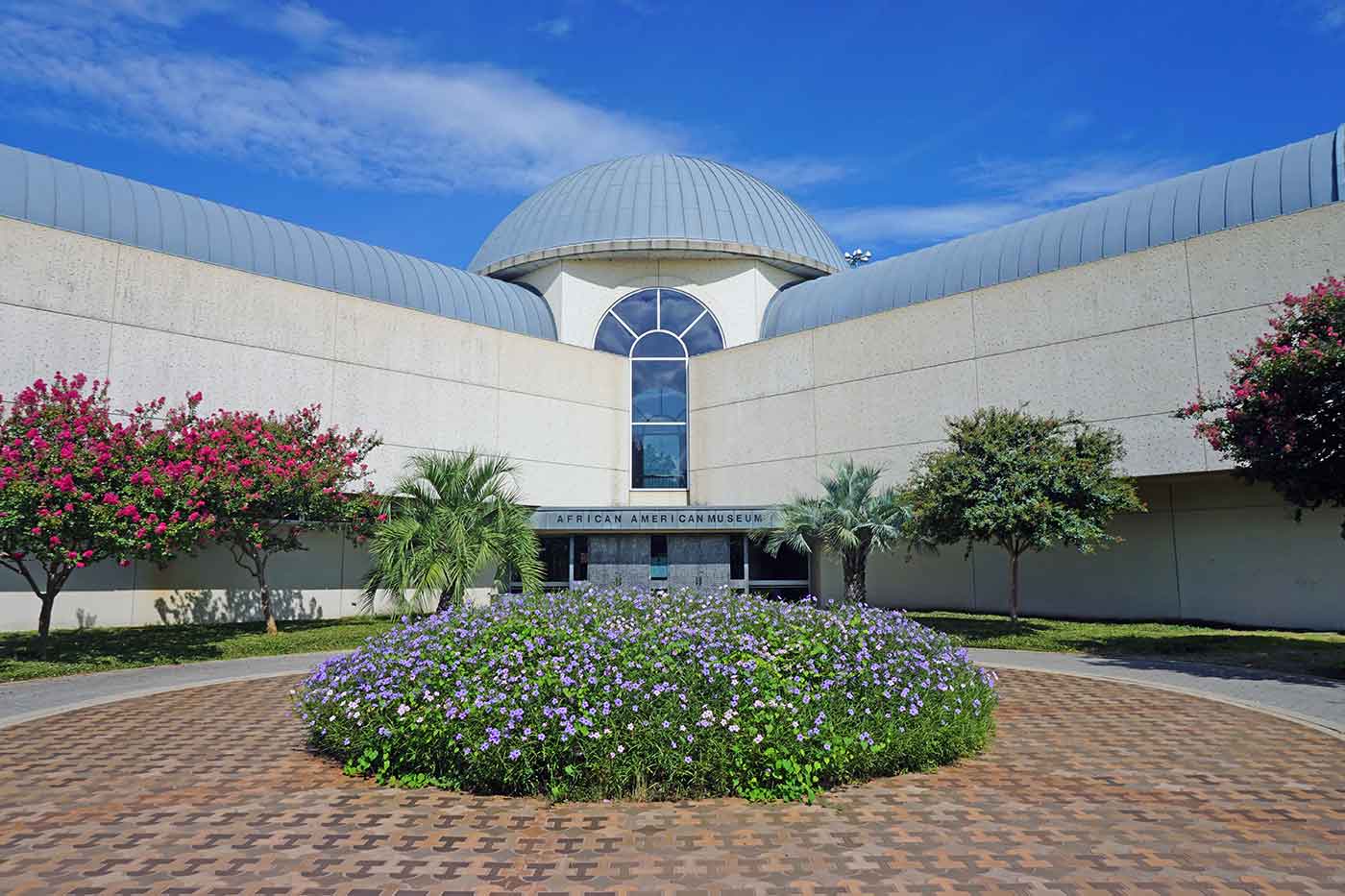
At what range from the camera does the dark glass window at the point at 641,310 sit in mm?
31891

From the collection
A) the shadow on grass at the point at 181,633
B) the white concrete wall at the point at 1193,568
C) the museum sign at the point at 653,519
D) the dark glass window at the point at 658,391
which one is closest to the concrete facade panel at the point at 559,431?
the dark glass window at the point at 658,391

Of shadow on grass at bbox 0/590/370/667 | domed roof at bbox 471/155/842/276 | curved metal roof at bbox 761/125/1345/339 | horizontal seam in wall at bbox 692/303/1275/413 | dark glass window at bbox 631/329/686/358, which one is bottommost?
shadow on grass at bbox 0/590/370/667

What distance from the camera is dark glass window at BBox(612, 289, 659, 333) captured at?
105 feet

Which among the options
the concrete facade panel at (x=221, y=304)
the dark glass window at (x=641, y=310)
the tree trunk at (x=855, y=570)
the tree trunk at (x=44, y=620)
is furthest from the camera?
the dark glass window at (x=641, y=310)

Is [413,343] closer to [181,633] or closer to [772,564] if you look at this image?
[181,633]

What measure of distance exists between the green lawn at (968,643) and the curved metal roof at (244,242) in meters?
9.76

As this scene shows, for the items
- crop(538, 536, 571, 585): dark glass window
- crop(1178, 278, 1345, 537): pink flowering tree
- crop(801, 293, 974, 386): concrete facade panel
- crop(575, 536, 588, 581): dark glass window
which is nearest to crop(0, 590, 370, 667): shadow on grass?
crop(538, 536, 571, 585): dark glass window

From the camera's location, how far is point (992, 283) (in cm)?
2564

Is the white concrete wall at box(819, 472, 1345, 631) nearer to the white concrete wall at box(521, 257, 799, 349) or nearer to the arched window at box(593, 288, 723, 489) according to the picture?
the arched window at box(593, 288, 723, 489)

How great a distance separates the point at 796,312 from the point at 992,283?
737 centimetres

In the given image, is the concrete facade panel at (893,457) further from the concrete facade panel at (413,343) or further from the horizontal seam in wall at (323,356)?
the concrete facade panel at (413,343)

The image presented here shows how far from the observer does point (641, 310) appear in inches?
1262

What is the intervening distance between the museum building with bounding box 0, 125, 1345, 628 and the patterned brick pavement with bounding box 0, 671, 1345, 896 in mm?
15179

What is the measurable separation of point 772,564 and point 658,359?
8.68m
